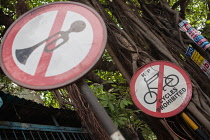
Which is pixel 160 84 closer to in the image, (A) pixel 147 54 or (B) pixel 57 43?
(A) pixel 147 54

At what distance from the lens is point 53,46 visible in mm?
1457

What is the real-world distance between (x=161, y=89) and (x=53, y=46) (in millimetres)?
1479

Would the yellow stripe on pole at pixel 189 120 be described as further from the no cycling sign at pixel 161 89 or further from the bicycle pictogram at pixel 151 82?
the bicycle pictogram at pixel 151 82

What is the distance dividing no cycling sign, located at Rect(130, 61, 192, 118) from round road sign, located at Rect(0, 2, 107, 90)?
47.7 inches

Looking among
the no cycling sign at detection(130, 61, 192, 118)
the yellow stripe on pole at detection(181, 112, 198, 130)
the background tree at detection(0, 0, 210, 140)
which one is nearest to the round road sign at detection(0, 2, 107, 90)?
the no cycling sign at detection(130, 61, 192, 118)

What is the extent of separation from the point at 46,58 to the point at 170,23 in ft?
9.16

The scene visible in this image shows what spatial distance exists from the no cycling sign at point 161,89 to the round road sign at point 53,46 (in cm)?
121

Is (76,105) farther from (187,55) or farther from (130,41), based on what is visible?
(187,55)

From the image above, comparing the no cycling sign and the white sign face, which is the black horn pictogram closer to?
the white sign face

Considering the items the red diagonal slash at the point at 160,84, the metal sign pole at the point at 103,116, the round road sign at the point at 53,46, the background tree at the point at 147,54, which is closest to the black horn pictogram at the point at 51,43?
the round road sign at the point at 53,46

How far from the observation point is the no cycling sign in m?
2.46

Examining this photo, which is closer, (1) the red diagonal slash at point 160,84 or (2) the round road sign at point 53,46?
(2) the round road sign at point 53,46

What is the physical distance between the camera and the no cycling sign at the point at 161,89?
2.46 meters

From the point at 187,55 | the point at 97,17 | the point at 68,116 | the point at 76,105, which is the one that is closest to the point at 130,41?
the point at 187,55
